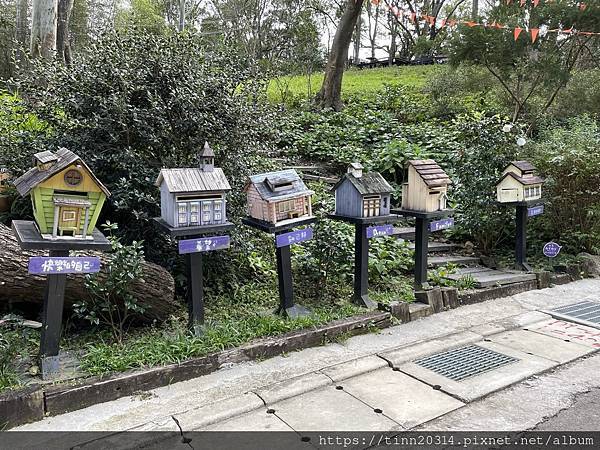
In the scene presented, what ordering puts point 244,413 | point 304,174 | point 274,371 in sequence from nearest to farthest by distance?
point 244,413 → point 274,371 → point 304,174

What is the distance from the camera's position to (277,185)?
3996 millimetres

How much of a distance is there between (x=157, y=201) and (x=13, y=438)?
227cm

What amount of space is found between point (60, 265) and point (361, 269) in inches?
103

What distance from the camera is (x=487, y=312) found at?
4941mm

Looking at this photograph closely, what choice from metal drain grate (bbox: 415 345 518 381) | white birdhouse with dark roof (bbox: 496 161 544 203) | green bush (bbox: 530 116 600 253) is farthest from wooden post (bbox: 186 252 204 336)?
green bush (bbox: 530 116 600 253)

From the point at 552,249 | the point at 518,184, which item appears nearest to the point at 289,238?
the point at 518,184

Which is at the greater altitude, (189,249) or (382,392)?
(189,249)

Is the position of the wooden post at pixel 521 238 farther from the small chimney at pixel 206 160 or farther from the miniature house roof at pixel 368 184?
the small chimney at pixel 206 160

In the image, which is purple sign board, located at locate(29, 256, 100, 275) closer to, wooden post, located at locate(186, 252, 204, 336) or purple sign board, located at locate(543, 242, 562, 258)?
wooden post, located at locate(186, 252, 204, 336)

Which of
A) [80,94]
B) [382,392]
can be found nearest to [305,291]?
[382,392]

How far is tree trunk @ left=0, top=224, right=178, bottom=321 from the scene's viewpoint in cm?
357

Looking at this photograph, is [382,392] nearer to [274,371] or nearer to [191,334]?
[274,371]

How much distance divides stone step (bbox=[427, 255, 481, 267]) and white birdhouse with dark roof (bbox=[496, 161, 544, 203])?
941mm

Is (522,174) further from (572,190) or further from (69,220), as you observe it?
(69,220)
